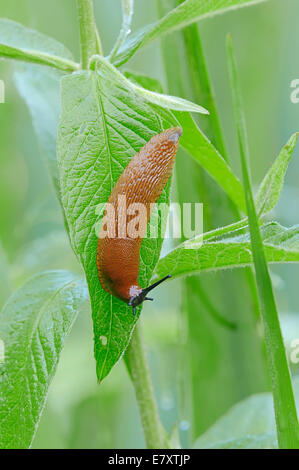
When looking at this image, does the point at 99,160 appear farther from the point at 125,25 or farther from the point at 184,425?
the point at 184,425

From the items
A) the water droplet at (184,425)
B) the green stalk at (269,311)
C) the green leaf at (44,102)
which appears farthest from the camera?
the water droplet at (184,425)

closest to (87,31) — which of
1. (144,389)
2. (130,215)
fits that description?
(130,215)

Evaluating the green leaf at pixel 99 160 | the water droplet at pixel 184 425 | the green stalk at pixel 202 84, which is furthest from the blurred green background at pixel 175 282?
the green leaf at pixel 99 160

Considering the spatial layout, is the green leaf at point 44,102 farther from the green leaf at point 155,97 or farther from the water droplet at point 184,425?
the water droplet at point 184,425

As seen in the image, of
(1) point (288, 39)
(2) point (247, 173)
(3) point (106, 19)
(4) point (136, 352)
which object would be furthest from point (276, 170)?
(1) point (288, 39)

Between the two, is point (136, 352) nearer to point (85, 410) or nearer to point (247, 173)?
point (247, 173)

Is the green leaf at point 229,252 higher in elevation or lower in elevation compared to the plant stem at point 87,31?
lower

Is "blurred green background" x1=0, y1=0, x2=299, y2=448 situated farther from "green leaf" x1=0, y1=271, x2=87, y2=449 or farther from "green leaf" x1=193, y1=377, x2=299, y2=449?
"green leaf" x1=0, y1=271, x2=87, y2=449
